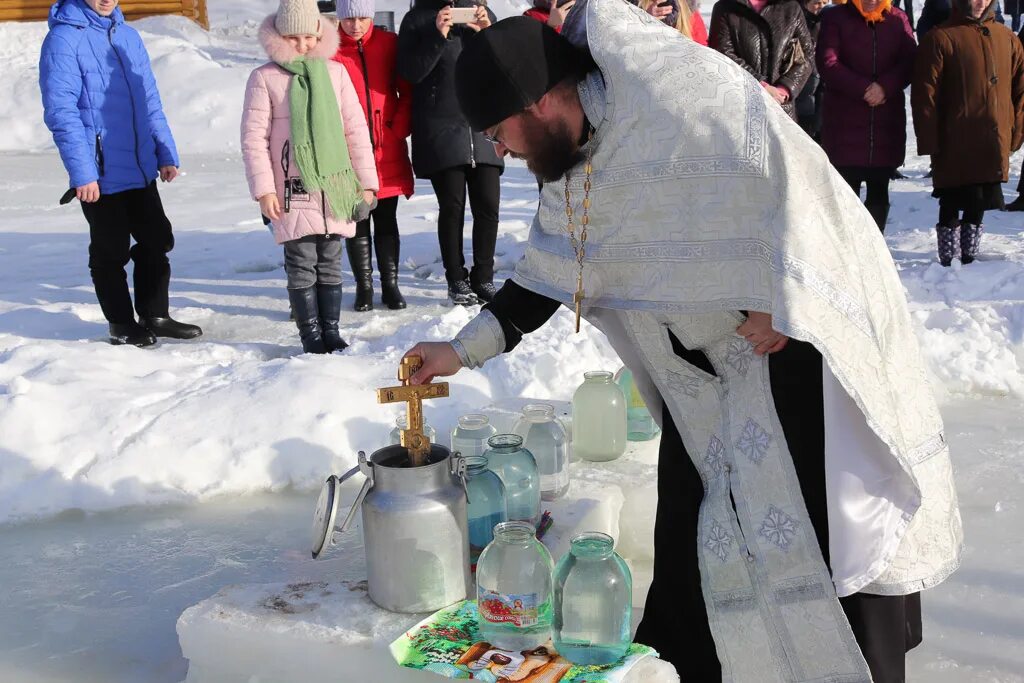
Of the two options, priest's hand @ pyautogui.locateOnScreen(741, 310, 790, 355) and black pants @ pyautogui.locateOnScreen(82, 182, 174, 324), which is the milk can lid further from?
black pants @ pyautogui.locateOnScreen(82, 182, 174, 324)

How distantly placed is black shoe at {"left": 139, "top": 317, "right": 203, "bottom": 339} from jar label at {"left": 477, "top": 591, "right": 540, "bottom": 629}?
384cm

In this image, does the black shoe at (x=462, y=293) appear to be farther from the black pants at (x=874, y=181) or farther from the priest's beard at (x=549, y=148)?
the priest's beard at (x=549, y=148)

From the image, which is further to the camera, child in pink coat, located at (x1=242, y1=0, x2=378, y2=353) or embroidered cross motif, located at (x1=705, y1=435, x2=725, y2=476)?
child in pink coat, located at (x1=242, y1=0, x2=378, y2=353)

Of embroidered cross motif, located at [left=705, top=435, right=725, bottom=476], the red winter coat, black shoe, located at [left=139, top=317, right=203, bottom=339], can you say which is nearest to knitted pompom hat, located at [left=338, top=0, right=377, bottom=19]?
the red winter coat

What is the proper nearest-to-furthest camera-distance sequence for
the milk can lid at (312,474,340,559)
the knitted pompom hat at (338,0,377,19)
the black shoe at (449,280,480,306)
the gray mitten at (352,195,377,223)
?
the milk can lid at (312,474,340,559)
the gray mitten at (352,195,377,223)
the knitted pompom hat at (338,0,377,19)
the black shoe at (449,280,480,306)

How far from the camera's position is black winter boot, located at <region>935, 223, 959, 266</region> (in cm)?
596

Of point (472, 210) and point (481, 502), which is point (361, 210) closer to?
point (472, 210)

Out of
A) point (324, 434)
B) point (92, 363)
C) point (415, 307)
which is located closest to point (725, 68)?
A: point (324, 434)

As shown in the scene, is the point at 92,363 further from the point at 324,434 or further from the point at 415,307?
the point at 415,307

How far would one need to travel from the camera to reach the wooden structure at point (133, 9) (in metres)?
16.6

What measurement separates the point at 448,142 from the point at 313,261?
39.8 inches

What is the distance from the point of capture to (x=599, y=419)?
3.13m

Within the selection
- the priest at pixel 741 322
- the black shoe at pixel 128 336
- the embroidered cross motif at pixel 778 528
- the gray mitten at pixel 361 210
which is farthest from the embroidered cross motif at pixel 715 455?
the black shoe at pixel 128 336

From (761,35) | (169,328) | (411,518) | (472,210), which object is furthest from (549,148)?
(761,35)
